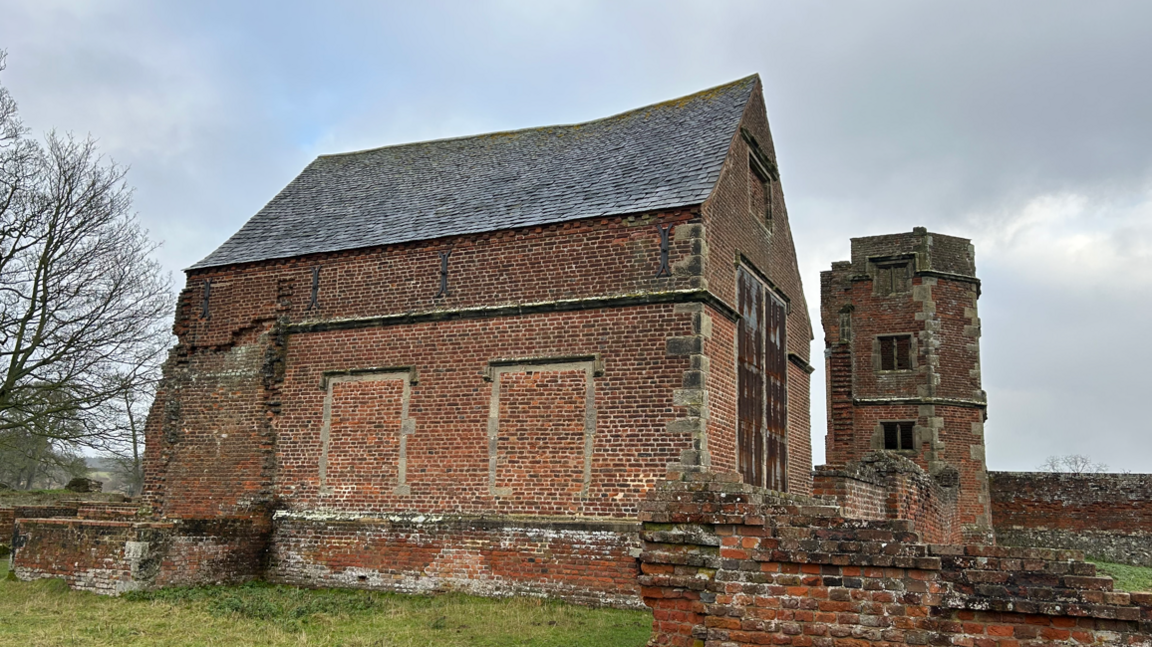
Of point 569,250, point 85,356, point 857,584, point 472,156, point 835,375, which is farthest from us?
point 835,375

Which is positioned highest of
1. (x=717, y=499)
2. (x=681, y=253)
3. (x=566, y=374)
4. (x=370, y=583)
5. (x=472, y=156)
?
(x=472, y=156)

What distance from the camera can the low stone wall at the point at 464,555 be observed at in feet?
41.0

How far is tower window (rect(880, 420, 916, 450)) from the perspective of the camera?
1019 inches

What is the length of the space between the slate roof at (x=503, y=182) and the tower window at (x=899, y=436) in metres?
13.5

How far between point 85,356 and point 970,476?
2423 cm

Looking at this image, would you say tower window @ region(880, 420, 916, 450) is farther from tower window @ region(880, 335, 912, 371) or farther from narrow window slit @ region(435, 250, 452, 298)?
narrow window slit @ region(435, 250, 452, 298)

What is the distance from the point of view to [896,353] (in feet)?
87.2

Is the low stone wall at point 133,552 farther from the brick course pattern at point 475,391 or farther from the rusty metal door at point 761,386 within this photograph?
the rusty metal door at point 761,386

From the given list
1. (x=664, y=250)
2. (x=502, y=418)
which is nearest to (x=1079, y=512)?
(x=664, y=250)

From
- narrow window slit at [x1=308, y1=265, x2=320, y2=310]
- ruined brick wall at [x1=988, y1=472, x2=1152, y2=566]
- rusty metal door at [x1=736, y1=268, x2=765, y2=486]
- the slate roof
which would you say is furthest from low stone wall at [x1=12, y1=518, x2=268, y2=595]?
ruined brick wall at [x1=988, y1=472, x2=1152, y2=566]

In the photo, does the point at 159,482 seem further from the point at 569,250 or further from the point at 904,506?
the point at 904,506

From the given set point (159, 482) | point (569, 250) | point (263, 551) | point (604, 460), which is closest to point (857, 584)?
point (604, 460)

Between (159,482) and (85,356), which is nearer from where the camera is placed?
(159,482)

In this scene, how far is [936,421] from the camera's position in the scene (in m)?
25.6
